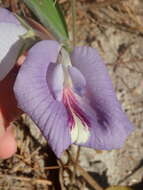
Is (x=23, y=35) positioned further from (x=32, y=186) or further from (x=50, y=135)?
(x=32, y=186)

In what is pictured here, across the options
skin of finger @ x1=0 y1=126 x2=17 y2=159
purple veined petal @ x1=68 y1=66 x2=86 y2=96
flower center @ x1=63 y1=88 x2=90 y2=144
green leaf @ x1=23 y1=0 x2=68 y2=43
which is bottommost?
skin of finger @ x1=0 y1=126 x2=17 y2=159

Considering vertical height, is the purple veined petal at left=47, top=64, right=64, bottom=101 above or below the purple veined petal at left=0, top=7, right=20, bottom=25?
below

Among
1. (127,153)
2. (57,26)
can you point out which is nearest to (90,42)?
(127,153)

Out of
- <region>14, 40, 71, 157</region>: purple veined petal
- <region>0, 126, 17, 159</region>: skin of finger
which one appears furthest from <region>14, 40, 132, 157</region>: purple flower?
<region>0, 126, 17, 159</region>: skin of finger

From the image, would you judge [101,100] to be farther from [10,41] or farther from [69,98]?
[10,41]

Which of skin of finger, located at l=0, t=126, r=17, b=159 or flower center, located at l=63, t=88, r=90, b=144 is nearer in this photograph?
flower center, located at l=63, t=88, r=90, b=144

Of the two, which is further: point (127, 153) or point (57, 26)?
point (127, 153)

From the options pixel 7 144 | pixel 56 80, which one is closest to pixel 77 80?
pixel 56 80

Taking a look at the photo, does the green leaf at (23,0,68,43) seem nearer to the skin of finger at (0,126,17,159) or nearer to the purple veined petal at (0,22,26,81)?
the purple veined petal at (0,22,26,81)
